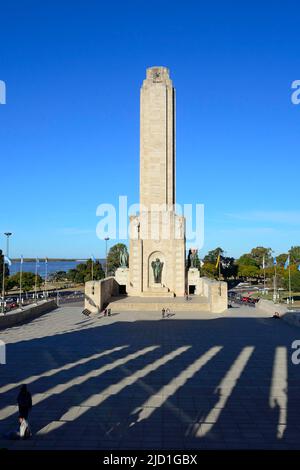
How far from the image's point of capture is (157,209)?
1422 inches

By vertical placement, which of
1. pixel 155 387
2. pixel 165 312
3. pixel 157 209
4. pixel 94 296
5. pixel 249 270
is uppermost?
pixel 157 209

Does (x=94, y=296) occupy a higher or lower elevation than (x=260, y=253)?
lower

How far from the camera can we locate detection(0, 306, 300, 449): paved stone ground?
332 inches

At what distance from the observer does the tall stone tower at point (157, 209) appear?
35.3 m

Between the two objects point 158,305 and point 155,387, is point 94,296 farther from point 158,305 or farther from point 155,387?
point 155,387

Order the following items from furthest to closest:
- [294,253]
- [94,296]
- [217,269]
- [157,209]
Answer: [294,253], [217,269], [157,209], [94,296]

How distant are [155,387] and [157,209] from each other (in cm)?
2528

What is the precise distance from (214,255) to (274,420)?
311 ft

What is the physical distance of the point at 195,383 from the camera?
1211 centimetres

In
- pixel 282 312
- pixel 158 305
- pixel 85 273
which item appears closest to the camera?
pixel 282 312

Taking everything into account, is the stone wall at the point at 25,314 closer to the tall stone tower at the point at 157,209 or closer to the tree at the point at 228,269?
the tall stone tower at the point at 157,209

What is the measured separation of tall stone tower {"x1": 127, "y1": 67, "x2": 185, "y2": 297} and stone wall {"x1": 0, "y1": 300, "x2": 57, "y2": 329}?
8141 mm

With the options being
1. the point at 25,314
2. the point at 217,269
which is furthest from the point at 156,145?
the point at 217,269

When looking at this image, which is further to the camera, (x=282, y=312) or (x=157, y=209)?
(x=157, y=209)
